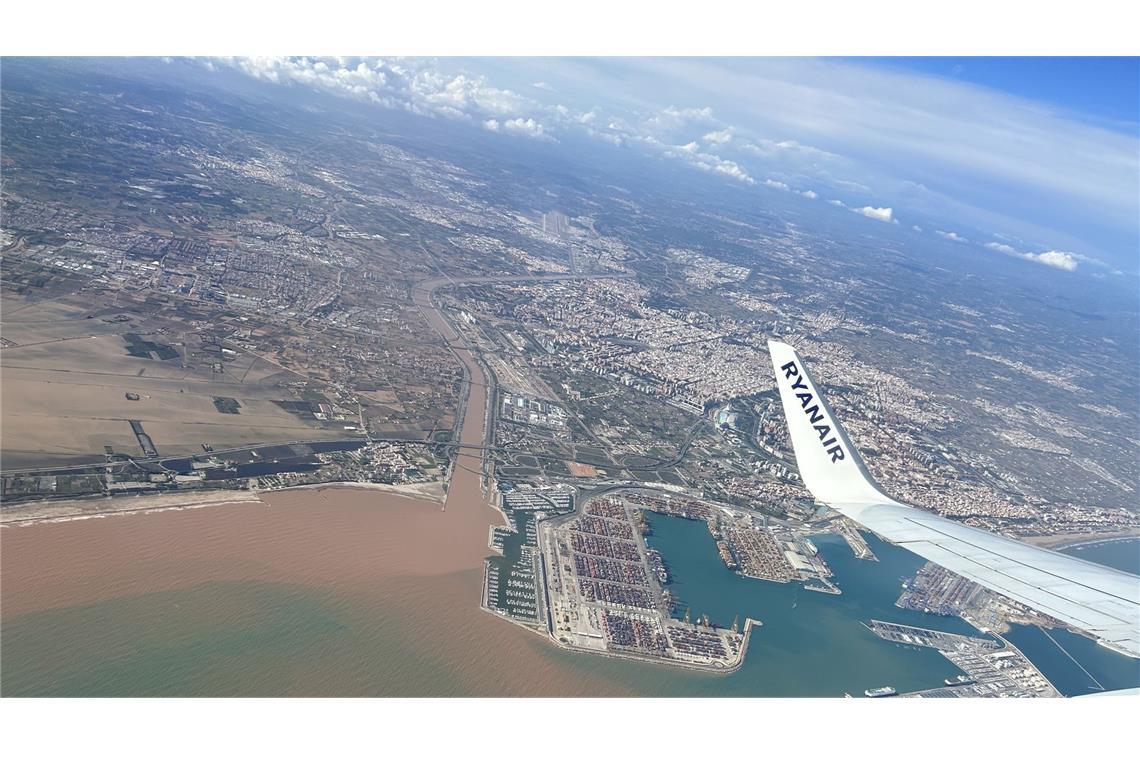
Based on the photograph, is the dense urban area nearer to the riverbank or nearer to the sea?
the riverbank

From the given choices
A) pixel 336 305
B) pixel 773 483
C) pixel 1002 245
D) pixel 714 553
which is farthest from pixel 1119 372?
pixel 1002 245

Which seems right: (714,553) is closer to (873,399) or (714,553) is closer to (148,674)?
(148,674)

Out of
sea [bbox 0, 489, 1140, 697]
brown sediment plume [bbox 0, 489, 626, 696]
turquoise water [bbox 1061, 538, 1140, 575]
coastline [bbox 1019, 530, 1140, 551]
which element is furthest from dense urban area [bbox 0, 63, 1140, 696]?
brown sediment plume [bbox 0, 489, 626, 696]

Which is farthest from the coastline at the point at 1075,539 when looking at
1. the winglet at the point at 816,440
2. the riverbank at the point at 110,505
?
Answer: the riverbank at the point at 110,505

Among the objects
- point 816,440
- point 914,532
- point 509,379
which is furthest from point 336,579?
point 509,379

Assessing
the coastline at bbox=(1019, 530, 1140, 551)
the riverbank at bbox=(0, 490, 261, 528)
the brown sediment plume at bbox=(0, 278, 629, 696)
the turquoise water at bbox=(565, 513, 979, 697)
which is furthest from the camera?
the coastline at bbox=(1019, 530, 1140, 551)

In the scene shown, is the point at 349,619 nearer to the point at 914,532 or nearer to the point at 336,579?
the point at 336,579

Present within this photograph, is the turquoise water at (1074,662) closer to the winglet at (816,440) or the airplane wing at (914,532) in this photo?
the airplane wing at (914,532)
